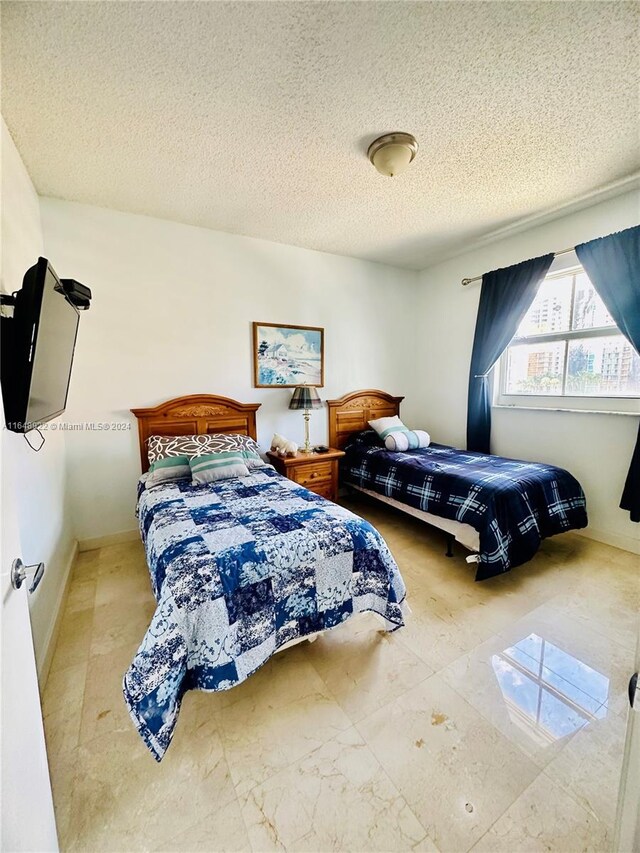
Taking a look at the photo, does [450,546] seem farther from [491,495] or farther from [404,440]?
[404,440]

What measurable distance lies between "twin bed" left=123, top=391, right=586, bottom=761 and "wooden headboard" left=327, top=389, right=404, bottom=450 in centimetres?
101

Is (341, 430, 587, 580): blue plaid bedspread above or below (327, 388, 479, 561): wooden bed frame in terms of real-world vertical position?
below

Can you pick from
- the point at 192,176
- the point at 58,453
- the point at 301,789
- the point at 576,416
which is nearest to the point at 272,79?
the point at 192,176

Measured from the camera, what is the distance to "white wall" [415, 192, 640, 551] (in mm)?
2615

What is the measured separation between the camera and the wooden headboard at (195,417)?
2.82 m

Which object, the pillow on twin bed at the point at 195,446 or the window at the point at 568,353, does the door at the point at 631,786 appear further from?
the window at the point at 568,353

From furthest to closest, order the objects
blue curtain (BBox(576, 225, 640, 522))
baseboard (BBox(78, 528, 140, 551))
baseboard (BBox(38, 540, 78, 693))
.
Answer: baseboard (BBox(78, 528, 140, 551)), blue curtain (BBox(576, 225, 640, 522)), baseboard (BBox(38, 540, 78, 693))

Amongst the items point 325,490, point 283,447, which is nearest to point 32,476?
point 283,447

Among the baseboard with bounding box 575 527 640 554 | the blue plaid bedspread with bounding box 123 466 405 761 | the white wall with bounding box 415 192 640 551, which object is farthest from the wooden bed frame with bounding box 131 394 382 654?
the baseboard with bounding box 575 527 640 554

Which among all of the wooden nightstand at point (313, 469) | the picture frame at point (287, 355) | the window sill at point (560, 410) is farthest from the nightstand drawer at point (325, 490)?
the window sill at point (560, 410)

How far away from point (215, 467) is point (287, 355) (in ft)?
4.79

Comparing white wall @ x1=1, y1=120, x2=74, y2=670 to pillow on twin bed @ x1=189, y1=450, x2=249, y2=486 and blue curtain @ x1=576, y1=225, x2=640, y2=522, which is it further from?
blue curtain @ x1=576, y1=225, x2=640, y2=522

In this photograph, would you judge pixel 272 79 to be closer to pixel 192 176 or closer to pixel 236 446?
pixel 192 176

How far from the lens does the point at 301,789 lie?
3.69 feet
